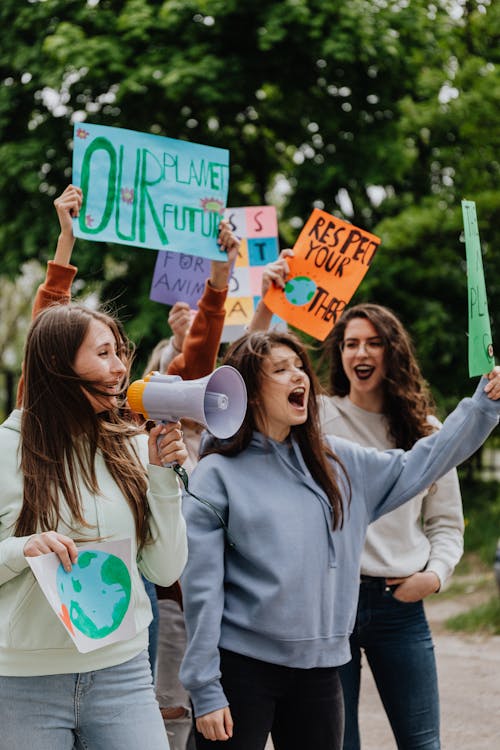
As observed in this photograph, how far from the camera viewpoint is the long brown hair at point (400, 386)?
3562mm

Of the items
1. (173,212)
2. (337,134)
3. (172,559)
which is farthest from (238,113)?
(172,559)

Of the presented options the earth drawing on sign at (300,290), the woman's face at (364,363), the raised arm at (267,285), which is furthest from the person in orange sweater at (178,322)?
the woman's face at (364,363)

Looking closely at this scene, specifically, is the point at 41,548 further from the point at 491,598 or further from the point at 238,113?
the point at 238,113

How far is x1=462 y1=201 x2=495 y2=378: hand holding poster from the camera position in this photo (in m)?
2.84

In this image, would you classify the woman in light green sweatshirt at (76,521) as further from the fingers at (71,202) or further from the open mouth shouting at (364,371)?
the open mouth shouting at (364,371)

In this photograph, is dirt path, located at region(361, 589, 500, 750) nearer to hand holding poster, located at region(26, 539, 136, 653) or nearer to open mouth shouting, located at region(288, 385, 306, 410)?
open mouth shouting, located at region(288, 385, 306, 410)

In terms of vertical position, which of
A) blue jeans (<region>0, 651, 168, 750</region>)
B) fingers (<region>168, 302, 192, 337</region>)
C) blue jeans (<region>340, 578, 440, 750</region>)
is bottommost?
blue jeans (<region>340, 578, 440, 750</region>)

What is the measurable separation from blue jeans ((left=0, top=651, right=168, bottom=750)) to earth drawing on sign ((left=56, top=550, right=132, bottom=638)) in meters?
0.13

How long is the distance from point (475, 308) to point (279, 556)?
89cm

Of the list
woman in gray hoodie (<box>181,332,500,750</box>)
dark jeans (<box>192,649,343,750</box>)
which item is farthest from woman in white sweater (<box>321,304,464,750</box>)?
dark jeans (<box>192,649,343,750</box>)

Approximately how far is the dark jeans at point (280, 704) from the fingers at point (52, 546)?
72cm

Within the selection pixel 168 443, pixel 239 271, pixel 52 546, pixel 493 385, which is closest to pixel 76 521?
pixel 52 546

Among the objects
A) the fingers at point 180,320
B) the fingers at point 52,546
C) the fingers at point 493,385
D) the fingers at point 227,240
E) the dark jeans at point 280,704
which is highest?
the fingers at point 493,385

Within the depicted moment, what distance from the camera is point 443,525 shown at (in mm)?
3555
